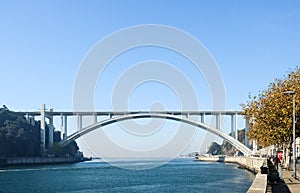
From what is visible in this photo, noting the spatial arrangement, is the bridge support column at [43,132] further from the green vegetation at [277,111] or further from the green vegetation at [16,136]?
the green vegetation at [277,111]

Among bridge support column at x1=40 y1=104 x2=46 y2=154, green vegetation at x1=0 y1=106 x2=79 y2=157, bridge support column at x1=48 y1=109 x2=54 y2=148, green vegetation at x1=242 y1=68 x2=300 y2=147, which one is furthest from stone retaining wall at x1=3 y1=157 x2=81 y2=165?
green vegetation at x1=242 y1=68 x2=300 y2=147

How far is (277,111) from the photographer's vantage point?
114ft

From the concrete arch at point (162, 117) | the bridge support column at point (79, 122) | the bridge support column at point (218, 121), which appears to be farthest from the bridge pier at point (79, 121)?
the bridge support column at point (218, 121)

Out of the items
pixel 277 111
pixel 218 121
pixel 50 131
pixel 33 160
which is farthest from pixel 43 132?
pixel 277 111

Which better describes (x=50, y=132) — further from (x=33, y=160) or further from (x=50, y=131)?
(x=33, y=160)

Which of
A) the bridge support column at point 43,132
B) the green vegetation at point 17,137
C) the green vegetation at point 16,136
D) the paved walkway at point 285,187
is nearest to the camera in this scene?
the paved walkway at point 285,187

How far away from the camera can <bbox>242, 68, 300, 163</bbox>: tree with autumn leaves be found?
1350 inches

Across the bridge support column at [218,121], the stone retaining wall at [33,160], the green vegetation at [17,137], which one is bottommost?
the stone retaining wall at [33,160]

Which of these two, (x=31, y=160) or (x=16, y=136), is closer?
(x=16, y=136)

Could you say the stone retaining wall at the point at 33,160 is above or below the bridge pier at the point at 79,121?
below

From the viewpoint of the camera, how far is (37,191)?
39812mm

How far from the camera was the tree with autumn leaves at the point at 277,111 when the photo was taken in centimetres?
3428

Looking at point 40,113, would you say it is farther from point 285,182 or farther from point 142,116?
point 285,182

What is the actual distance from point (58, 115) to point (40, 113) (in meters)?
4.19
